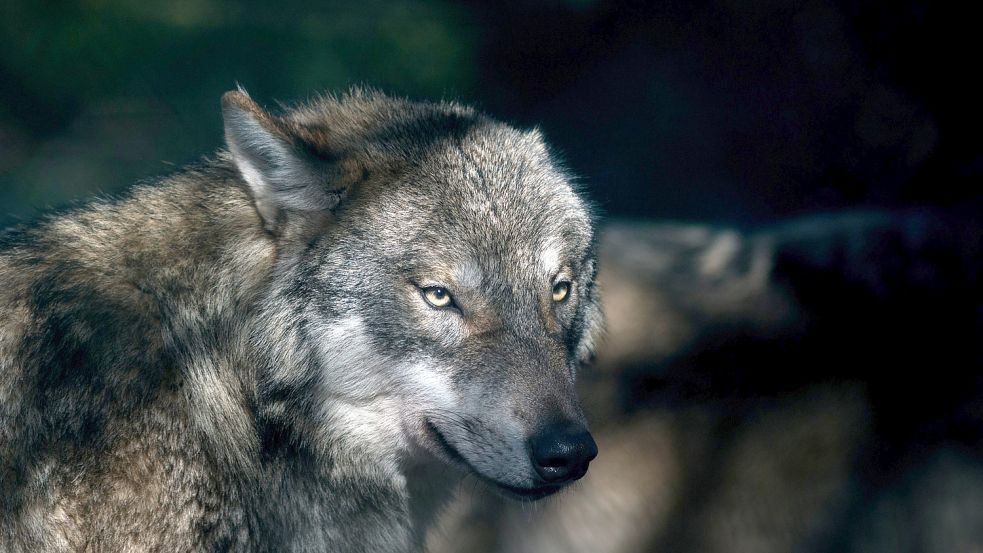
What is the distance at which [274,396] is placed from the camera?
104 inches

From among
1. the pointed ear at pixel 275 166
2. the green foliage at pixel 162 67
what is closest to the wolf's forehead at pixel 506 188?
the pointed ear at pixel 275 166

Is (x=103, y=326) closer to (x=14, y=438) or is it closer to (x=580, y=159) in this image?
(x=14, y=438)

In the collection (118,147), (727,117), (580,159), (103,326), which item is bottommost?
(118,147)

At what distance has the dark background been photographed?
5.61 meters

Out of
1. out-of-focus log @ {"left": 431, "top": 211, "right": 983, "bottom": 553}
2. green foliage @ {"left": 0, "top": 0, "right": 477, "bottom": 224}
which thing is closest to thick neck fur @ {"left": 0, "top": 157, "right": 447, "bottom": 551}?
out-of-focus log @ {"left": 431, "top": 211, "right": 983, "bottom": 553}

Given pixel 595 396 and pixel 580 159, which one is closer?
pixel 595 396

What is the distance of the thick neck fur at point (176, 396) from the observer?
2316 millimetres

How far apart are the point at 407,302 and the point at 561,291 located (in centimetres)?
56

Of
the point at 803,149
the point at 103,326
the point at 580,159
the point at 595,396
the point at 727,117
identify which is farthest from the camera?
the point at 580,159

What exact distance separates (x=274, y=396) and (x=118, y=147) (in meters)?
4.73

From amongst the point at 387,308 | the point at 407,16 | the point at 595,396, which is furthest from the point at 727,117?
the point at 387,308

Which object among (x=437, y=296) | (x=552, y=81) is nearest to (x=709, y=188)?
(x=552, y=81)

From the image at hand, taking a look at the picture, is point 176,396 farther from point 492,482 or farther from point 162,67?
point 162,67

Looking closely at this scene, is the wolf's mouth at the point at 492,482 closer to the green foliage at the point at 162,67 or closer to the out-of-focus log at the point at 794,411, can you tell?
the out-of-focus log at the point at 794,411
